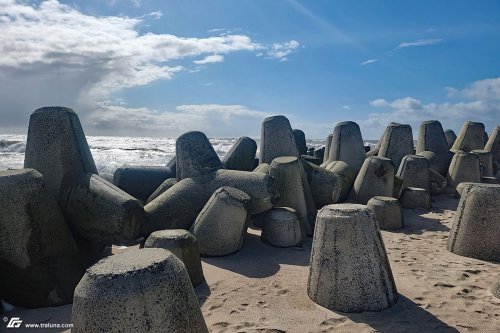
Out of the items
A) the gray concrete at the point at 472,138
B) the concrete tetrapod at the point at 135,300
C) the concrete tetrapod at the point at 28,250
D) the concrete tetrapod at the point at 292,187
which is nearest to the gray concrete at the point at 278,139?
the concrete tetrapod at the point at 292,187

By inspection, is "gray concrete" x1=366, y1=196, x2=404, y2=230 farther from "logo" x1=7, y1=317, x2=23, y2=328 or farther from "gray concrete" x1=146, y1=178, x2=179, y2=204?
"logo" x1=7, y1=317, x2=23, y2=328

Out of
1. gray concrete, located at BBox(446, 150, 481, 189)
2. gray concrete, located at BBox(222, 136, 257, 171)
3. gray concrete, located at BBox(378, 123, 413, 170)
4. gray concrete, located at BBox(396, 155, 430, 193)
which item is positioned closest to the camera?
gray concrete, located at BBox(222, 136, 257, 171)

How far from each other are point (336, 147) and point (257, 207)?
393 cm

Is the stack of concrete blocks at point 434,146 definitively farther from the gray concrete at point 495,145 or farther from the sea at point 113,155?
the sea at point 113,155

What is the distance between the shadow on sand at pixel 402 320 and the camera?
2943mm

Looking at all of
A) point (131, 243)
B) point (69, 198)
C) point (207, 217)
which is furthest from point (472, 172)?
point (69, 198)

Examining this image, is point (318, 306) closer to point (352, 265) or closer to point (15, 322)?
point (352, 265)

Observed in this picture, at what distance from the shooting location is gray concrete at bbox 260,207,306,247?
5.00m

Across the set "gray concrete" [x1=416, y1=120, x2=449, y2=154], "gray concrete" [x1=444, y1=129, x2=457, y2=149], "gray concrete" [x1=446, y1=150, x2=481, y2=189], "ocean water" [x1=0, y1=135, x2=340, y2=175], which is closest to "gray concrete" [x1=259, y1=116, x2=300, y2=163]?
"gray concrete" [x1=446, y1=150, x2=481, y2=189]

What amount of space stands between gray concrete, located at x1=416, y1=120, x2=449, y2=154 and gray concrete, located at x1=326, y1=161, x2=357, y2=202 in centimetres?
313

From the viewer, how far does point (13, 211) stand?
3506 millimetres

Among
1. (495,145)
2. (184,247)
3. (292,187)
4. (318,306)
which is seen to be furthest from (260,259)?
(495,145)

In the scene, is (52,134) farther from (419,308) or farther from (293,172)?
(419,308)

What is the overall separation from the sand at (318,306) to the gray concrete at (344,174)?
2490 millimetres
